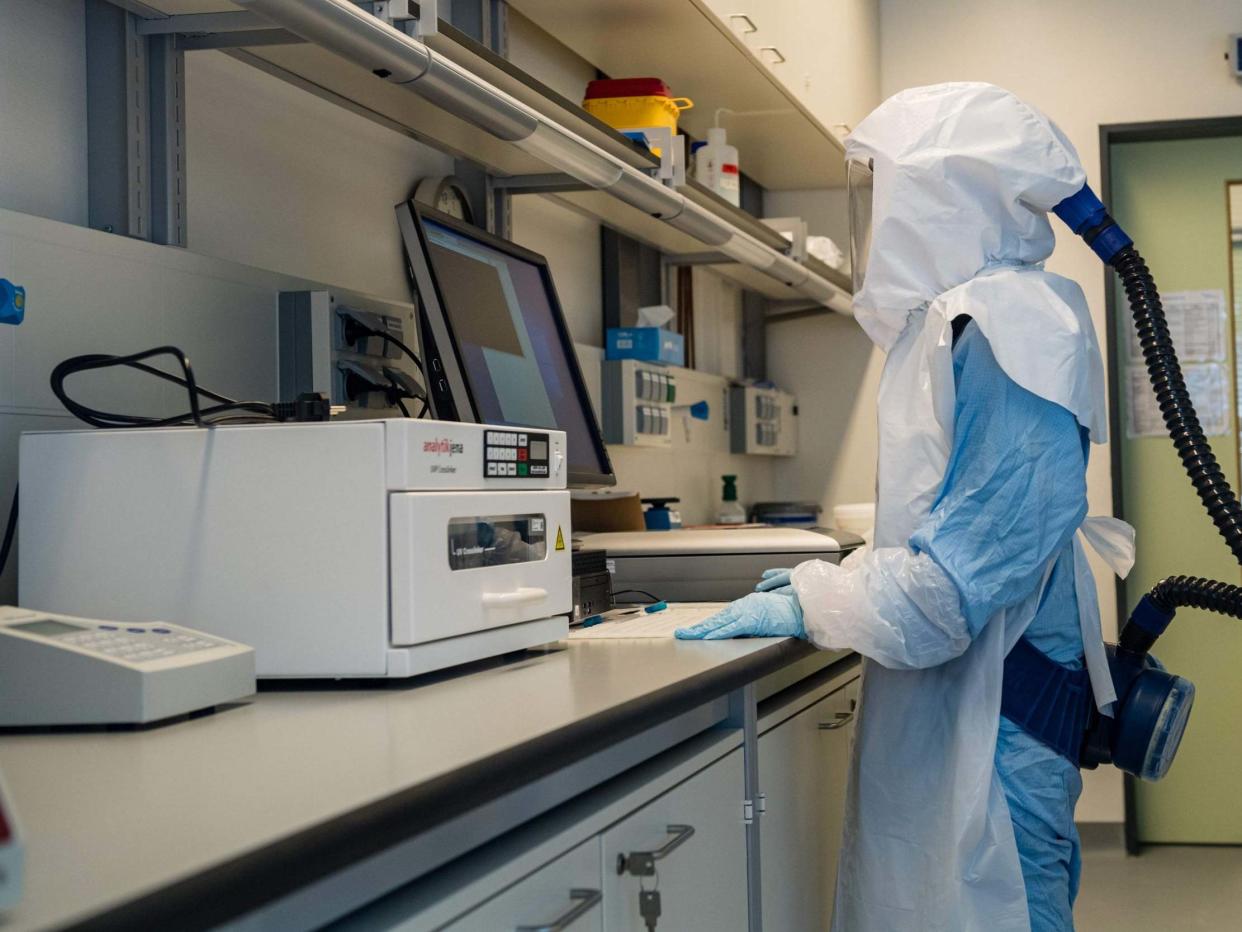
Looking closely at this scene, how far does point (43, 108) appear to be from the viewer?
1.47 metres

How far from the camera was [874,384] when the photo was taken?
→ 14.0 ft

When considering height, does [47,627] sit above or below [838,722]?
above

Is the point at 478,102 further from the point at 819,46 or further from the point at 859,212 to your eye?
the point at 819,46

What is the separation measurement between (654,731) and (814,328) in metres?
3.13

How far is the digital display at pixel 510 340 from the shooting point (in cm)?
159

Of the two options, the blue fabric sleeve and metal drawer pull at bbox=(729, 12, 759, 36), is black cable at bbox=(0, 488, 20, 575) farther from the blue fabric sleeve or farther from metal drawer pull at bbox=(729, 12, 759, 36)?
metal drawer pull at bbox=(729, 12, 759, 36)

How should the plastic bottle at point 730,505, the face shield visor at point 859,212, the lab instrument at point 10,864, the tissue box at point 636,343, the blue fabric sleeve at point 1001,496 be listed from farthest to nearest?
the plastic bottle at point 730,505
the tissue box at point 636,343
the face shield visor at point 859,212
the blue fabric sleeve at point 1001,496
the lab instrument at point 10,864

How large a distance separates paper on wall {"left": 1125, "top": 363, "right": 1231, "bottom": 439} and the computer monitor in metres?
2.64

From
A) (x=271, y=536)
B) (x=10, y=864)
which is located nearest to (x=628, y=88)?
(x=271, y=536)

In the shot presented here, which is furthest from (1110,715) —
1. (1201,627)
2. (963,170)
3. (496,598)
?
(1201,627)

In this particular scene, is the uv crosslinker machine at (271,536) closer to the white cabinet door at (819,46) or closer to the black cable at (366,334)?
the black cable at (366,334)

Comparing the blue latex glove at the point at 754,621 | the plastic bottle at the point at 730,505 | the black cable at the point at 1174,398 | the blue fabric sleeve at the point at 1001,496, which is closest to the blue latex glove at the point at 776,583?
the blue latex glove at the point at 754,621

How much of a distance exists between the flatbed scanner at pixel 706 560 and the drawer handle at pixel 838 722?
0.23 metres

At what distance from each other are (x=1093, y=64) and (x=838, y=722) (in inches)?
111
